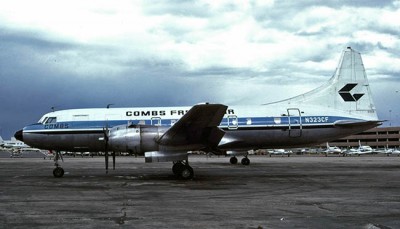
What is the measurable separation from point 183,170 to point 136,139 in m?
2.80

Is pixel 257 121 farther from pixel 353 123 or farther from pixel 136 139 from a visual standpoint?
pixel 136 139

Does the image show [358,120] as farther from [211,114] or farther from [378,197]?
[378,197]

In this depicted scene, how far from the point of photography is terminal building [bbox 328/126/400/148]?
158375 millimetres

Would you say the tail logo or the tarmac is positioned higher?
the tail logo

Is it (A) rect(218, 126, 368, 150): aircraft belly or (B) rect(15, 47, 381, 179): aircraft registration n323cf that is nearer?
(B) rect(15, 47, 381, 179): aircraft registration n323cf

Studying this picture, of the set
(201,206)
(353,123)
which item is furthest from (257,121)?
(201,206)

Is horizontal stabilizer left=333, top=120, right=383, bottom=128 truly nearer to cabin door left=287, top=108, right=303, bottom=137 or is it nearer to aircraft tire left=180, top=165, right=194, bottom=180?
cabin door left=287, top=108, right=303, bottom=137

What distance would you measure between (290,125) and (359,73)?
259 inches

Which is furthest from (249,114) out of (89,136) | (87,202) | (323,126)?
(87,202)

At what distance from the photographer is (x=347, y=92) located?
28.6 meters

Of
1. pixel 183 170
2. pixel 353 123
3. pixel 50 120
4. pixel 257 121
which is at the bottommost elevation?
pixel 183 170

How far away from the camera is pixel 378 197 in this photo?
13.8m

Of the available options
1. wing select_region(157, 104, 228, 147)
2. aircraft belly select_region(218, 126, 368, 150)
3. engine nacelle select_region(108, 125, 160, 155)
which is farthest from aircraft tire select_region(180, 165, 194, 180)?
aircraft belly select_region(218, 126, 368, 150)

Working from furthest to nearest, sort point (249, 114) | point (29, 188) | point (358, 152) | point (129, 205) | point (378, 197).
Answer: point (358, 152) → point (249, 114) → point (29, 188) → point (378, 197) → point (129, 205)
